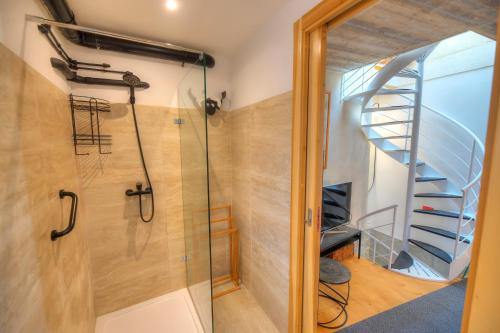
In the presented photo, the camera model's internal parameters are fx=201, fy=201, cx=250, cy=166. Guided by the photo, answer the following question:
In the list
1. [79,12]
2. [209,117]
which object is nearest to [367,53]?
[209,117]

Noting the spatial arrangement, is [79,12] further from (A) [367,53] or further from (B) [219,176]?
(A) [367,53]

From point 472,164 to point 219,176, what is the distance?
3.19 m

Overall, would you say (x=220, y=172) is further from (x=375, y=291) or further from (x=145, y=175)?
(x=375, y=291)

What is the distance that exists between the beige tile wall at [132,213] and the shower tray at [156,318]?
0.07 metres

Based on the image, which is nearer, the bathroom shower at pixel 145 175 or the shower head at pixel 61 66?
the shower head at pixel 61 66

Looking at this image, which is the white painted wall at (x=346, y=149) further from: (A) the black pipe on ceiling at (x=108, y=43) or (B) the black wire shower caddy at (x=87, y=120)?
(B) the black wire shower caddy at (x=87, y=120)

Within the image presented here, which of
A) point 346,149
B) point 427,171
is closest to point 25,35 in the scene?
point 346,149

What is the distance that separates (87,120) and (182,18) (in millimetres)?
1111

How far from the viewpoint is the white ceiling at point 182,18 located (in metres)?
1.32

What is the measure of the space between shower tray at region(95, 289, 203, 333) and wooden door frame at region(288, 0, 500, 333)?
0.95 metres

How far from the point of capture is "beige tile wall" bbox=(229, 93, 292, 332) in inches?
57.9

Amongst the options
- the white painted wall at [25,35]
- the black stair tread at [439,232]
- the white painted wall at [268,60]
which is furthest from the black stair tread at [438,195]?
the white painted wall at [25,35]

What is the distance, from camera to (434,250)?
2.73 m

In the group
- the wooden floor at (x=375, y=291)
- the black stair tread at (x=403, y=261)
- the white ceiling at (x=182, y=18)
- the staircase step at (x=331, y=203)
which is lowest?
the black stair tread at (x=403, y=261)
